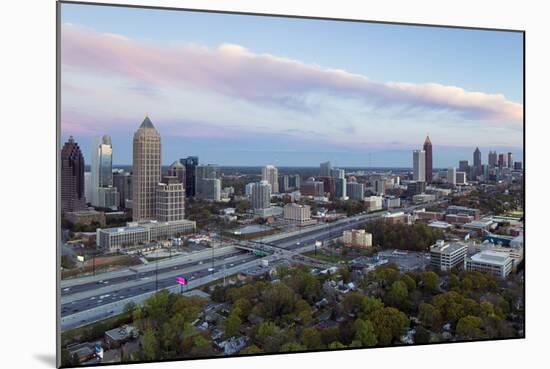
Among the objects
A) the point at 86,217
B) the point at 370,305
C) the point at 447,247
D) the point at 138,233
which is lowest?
the point at 370,305

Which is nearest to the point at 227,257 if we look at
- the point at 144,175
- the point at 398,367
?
the point at 144,175

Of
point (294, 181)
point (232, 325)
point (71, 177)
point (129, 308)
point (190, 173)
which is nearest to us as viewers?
point (71, 177)

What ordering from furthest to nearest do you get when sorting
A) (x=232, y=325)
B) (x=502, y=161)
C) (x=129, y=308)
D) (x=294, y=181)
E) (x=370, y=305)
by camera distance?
(x=502, y=161)
(x=294, y=181)
(x=370, y=305)
(x=232, y=325)
(x=129, y=308)

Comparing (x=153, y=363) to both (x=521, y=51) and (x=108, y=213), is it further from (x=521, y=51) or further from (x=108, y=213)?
(x=521, y=51)

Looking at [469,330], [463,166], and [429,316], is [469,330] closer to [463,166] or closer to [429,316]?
[429,316]

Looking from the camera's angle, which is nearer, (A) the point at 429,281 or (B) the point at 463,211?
(A) the point at 429,281

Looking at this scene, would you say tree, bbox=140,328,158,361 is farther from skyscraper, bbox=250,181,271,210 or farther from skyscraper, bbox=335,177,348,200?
skyscraper, bbox=335,177,348,200

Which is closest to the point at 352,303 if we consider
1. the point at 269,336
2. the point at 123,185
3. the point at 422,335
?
the point at 422,335

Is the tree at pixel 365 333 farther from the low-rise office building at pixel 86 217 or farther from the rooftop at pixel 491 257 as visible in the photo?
the low-rise office building at pixel 86 217

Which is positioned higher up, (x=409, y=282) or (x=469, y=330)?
(x=409, y=282)
